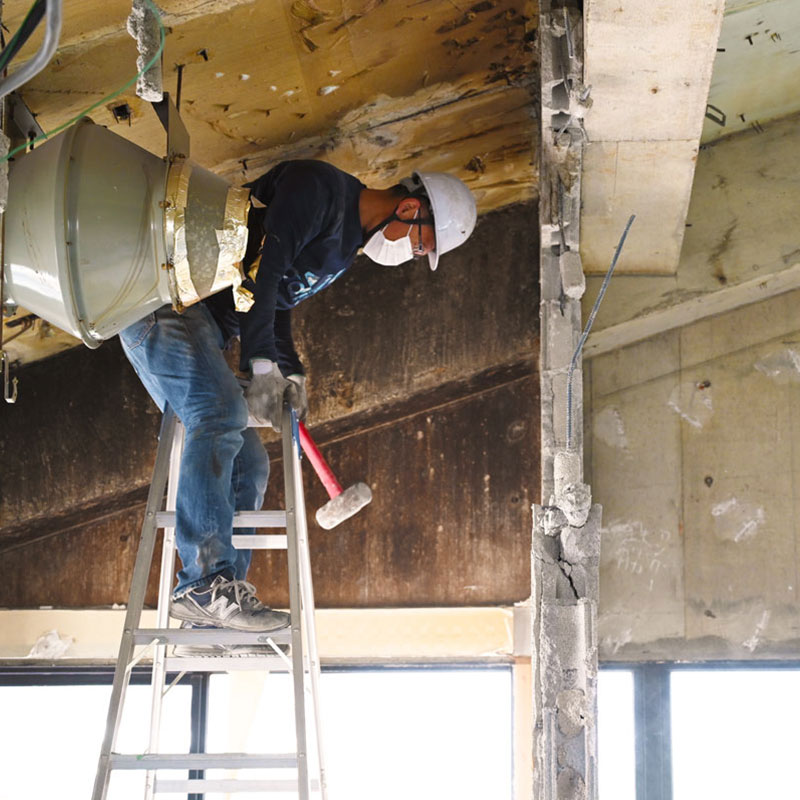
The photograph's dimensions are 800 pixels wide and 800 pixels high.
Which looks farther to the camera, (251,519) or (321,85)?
(321,85)

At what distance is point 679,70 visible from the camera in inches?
97.7

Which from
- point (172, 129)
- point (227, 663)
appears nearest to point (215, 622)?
point (227, 663)

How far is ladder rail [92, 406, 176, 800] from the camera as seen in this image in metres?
2.27

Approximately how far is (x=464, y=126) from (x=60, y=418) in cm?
171

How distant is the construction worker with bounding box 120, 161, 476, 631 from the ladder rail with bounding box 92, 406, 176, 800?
0.26ft

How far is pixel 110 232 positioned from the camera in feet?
7.49

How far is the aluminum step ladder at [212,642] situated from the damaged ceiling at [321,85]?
872 millimetres

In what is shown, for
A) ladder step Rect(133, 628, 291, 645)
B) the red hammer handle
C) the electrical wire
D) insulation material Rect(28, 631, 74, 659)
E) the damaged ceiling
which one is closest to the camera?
the electrical wire

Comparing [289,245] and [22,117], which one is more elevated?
[22,117]

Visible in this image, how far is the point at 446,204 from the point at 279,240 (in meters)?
0.59

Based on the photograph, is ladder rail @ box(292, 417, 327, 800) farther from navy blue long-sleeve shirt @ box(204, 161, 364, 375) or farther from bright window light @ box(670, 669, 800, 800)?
bright window light @ box(670, 669, 800, 800)

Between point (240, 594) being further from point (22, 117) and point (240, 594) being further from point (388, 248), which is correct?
point (22, 117)

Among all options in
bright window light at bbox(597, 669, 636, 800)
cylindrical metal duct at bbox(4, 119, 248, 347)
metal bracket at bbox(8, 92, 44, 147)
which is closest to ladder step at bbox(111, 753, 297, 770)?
cylindrical metal duct at bbox(4, 119, 248, 347)

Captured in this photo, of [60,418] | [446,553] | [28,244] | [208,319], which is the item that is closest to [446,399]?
[446,553]
